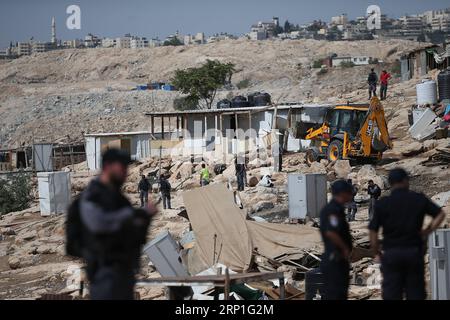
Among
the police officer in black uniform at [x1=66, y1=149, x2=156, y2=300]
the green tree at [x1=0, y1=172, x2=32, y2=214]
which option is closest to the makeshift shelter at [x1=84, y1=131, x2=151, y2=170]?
the green tree at [x1=0, y1=172, x2=32, y2=214]

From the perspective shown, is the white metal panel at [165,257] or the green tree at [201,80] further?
the green tree at [201,80]

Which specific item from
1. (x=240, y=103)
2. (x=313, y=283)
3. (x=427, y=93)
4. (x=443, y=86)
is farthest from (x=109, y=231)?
(x=240, y=103)

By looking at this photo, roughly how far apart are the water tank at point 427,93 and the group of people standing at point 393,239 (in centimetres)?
2409

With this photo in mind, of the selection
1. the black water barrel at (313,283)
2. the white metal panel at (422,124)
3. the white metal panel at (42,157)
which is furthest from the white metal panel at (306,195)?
the white metal panel at (42,157)

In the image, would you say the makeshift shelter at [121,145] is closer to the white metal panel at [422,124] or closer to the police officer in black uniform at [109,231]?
the white metal panel at [422,124]

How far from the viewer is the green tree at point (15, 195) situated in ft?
102

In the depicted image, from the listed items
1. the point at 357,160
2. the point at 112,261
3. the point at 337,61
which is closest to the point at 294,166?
the point at 357,160

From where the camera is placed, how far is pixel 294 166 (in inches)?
1134

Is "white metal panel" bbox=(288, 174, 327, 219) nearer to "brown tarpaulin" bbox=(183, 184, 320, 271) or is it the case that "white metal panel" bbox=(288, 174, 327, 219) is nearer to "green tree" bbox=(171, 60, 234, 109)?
"brown tarpaulin" bbox=(183, 184, 320, 271)

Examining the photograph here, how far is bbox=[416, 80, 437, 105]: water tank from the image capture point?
99.7 ft

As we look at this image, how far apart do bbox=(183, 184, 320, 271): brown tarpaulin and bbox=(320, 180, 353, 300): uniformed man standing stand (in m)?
6.09

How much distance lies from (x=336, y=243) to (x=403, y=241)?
53 cm
